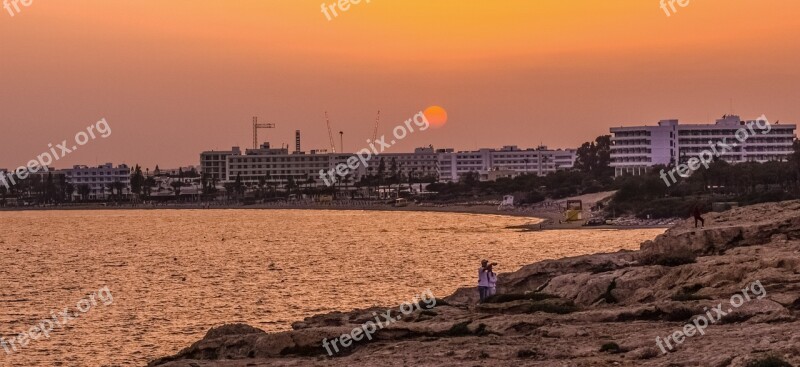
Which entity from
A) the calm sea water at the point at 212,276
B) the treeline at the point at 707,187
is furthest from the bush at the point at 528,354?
the treeline at the point at 707,187

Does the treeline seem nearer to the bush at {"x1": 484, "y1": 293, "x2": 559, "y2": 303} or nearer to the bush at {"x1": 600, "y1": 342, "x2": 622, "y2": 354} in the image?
the bush at {"x1": 484, "y1": 293, "x2": 559, "y2": 303}

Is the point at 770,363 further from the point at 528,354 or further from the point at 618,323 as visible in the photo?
the point at 618,323

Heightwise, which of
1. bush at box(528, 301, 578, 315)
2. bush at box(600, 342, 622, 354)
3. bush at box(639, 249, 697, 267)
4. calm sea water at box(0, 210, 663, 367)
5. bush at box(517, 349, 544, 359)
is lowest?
calm sea water at box(0, 210, 663, 367)

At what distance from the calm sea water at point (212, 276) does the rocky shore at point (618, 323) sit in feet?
46.3

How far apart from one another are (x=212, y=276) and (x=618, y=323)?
65.7 metres

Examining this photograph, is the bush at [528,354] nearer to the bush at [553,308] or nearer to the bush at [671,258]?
the bush at [553,308]

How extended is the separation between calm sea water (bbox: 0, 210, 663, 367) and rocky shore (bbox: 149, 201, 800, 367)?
14.1 m

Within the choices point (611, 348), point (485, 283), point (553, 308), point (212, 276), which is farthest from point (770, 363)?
point (212, 276)

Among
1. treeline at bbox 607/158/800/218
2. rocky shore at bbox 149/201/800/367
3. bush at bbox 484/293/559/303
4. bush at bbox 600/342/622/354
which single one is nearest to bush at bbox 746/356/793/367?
rocky shore at bbox 149/201/800/367

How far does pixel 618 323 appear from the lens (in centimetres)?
3138

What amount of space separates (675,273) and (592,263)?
9.63 meters

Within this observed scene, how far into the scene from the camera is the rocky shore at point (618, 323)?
26.8m

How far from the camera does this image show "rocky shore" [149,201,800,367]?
26750mm

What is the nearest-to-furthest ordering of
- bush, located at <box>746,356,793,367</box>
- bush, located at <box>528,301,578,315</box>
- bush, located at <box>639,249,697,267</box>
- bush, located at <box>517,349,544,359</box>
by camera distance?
bush, located at <box>746,356,793,367</box>, bush, located at <box>517,349,544,359</box>, bush, located at <box>528,301,578,315</box>, bush, located at <box>639,249,697,267</box>
